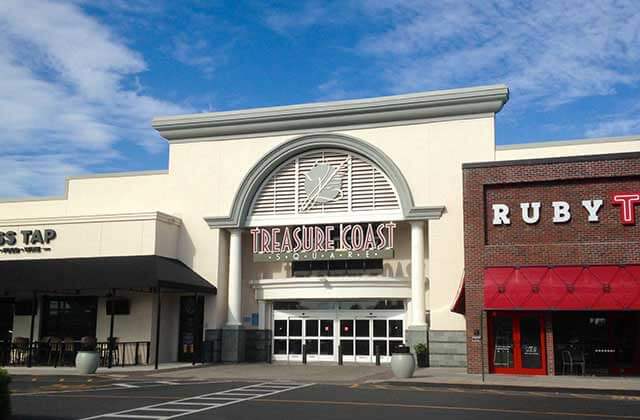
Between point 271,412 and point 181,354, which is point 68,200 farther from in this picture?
point 271,412

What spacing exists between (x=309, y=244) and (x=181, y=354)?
774cm

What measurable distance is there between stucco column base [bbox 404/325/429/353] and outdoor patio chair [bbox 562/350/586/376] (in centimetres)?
591

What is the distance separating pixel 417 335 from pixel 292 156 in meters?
9.59

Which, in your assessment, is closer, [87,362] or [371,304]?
[87,362]

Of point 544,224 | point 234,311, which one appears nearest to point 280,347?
point 234,311

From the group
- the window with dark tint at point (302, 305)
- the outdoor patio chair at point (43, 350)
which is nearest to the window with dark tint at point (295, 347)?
the window with dark tint at point (302, 305)

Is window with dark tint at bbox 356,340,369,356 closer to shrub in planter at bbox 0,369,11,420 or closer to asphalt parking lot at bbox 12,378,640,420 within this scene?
asphalt parking lot at bbox 12,378,640,420

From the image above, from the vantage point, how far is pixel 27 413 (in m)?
14.8

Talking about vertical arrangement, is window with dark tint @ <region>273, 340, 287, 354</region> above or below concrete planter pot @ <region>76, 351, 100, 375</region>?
above

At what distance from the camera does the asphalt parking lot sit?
14727 mm

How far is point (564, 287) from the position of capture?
23.2 m

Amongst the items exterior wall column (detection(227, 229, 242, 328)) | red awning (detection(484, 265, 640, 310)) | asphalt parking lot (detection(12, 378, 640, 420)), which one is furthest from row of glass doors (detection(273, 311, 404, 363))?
asphalt parking lot (detection(12, 378, 640, 420))

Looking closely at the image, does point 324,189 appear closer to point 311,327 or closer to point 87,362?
point 311,327

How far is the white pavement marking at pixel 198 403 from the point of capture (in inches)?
574
